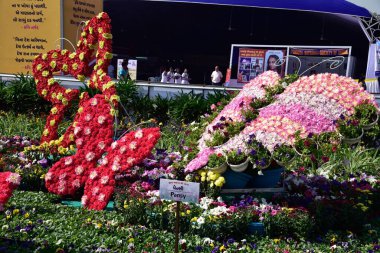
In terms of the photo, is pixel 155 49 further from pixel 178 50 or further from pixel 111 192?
pixel 111 192

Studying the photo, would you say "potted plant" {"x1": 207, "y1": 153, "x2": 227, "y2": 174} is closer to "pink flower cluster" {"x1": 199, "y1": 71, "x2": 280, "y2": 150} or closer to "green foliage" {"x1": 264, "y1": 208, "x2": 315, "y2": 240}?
"pink flower cluster" {"x1": 199, "y1": 71, "x2": 280, "y2": 150}

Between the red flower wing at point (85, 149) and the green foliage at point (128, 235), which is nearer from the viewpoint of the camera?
the green foliage at point (128, 235)

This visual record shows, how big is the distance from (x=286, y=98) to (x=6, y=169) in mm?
3612

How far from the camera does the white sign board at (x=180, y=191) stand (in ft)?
11.7

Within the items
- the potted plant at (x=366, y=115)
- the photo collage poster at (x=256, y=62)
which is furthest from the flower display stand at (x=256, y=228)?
the photo collage poster at (x=256, y=62)

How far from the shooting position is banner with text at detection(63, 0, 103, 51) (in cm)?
1180

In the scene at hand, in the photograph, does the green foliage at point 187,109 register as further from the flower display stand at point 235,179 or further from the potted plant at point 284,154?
the potted plant at point 284,154

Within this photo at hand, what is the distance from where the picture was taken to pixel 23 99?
1015 centimetres

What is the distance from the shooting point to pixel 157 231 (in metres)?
4.51

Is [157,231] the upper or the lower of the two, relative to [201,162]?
lower

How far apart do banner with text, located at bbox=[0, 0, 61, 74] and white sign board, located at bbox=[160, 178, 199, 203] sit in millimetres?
8945

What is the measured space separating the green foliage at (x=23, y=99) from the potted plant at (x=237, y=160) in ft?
21.0

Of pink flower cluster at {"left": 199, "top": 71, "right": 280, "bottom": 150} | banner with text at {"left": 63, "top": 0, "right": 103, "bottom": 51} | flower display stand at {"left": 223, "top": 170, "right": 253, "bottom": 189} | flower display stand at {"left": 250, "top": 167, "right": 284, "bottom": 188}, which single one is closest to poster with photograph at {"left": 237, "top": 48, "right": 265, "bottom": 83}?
banner with text at {"left": 63, "top": 0, "right": 103, "bottom": 51}

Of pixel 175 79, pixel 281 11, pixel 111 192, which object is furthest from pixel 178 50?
pixel 111 192
